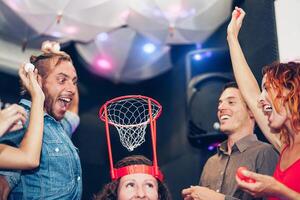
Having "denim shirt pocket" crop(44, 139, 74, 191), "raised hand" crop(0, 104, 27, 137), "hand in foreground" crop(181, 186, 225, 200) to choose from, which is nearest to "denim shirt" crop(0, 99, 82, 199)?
"denim shirt pocket" crop(44, 139, 74, 191)

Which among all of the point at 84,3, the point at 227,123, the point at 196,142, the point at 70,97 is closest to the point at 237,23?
the point at 227,123

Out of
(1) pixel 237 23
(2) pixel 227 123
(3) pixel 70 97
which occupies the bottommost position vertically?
(2) pixel 227 123

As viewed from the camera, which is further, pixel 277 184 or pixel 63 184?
pixel 63 184

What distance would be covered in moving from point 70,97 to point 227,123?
98 cm

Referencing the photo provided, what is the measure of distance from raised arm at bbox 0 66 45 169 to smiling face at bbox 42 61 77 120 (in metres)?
0.26

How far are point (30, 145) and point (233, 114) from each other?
1.31 meters

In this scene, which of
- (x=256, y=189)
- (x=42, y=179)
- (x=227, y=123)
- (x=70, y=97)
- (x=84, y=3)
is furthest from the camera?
(x=84, y=3)

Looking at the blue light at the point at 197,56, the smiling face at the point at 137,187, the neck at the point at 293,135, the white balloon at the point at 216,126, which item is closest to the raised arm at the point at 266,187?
the neck at the point at 293,135

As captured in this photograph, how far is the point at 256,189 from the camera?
1461 millimetres

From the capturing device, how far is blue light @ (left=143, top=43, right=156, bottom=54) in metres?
5.24

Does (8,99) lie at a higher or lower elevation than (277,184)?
higher

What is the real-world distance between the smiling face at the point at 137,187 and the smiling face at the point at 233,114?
2.15 ft

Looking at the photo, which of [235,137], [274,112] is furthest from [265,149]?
[274,112]

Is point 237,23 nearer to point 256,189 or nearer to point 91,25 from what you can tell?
point 256,189
